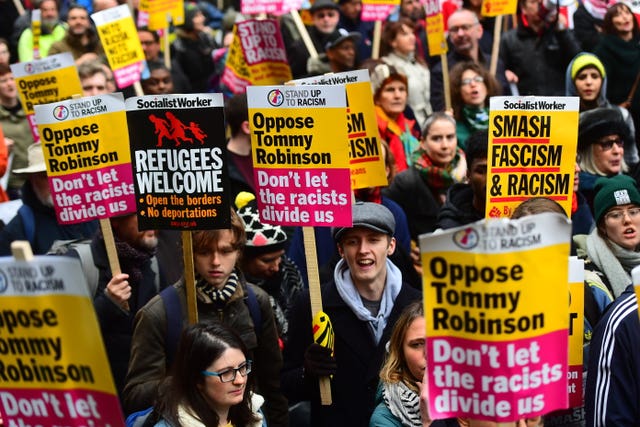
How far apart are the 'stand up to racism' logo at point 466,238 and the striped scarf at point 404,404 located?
3.90 feet

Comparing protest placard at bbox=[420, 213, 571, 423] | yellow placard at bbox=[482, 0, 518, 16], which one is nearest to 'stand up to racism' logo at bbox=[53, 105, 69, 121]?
protest placard at bbox=[420, 213, 571, 423]

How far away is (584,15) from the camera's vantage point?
13.3m

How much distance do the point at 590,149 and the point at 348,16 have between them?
608cm

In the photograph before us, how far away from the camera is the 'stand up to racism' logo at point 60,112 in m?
6.82

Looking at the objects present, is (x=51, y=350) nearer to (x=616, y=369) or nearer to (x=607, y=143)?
(x=616, y=369)

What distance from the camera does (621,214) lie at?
6.97 meters

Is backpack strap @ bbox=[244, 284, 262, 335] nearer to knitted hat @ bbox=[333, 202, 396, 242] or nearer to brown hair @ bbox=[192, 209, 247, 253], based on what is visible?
brown hair @ bbox=[192, 209, 247, 253]

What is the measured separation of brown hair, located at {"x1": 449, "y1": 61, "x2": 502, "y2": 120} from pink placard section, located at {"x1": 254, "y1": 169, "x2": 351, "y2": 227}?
4.46 metres

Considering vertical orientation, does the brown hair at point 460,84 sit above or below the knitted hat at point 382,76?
below

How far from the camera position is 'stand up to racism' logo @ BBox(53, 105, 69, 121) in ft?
22.4

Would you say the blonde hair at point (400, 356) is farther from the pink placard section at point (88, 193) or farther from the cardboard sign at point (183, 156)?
the pink placard section at point (88, 193)

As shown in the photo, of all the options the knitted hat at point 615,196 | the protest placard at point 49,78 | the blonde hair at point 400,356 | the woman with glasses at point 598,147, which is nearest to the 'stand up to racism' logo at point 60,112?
the blonde hair at point 400,356

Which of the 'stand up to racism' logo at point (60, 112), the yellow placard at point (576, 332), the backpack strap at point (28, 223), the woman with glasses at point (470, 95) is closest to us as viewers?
the yellow placard at point (576, 332)

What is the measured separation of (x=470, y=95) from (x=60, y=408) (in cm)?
672
